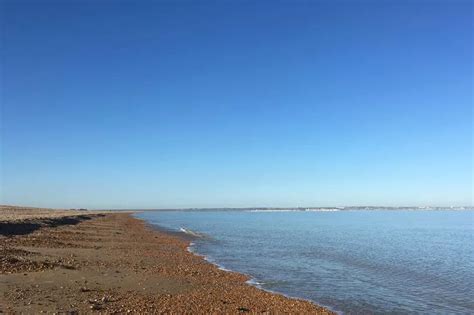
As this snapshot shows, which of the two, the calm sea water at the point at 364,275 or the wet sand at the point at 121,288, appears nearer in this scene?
the wet sand at the point at 121,288

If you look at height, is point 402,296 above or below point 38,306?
below

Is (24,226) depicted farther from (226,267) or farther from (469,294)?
(469,294)

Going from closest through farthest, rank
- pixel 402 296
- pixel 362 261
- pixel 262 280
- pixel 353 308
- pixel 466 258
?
1. pixel 353 308
2. pixel 402 296
3. pixel 262 280
4. pixel 362 261
5. pixel 466 258

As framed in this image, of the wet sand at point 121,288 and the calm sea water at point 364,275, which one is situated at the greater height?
the wet sand at point 121,288

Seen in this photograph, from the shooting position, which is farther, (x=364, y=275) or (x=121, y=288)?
(x=364, y=275)

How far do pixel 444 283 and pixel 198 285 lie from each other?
1730 centimetres

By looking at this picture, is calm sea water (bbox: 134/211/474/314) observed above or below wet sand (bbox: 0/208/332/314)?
below

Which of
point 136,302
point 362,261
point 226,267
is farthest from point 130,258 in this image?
point 362,261

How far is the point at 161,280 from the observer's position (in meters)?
22.1

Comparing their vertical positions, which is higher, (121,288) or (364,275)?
(121,288)

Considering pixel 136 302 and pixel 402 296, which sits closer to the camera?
pixel 136 302

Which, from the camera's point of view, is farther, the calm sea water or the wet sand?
the calm sea water

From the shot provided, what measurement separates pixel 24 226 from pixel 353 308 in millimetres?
37335

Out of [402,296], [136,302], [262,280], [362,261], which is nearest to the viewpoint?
[136,302]
